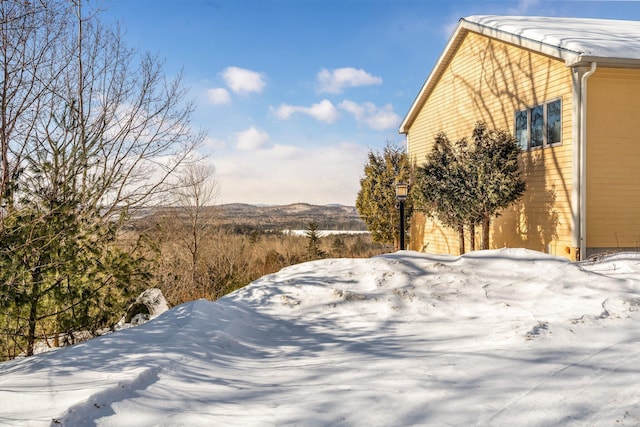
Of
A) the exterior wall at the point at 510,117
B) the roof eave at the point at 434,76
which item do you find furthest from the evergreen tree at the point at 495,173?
the roof eave at the point at 434,76

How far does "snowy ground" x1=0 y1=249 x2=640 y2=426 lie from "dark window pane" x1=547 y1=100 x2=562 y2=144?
11.3 feet

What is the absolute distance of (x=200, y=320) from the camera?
519 cm

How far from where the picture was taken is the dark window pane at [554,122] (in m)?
9.33

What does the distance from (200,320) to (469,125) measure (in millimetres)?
10006

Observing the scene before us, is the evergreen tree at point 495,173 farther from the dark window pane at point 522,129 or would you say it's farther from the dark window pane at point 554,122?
the dark window pane at point 554,122

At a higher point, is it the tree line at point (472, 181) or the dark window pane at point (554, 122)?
the dark window pane at point (554, 122)

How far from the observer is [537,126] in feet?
33.0

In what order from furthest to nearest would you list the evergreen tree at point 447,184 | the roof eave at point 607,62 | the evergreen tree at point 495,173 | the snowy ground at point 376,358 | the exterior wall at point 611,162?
the evergreen tree at point 447,184 < the evergreen tree at point 495,173 < the exterior wall at point 611,162 < the roof eave at point 607,62 < the snowy ground at point 376,358

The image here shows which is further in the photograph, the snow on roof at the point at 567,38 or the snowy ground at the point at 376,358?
the snow on roof at the point at 567,38

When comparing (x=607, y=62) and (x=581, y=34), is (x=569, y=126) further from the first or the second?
(x=581, y=34)

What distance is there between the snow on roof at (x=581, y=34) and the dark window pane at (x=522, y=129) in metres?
1.71

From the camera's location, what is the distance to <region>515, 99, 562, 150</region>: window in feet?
30.9

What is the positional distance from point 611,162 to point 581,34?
3.01m

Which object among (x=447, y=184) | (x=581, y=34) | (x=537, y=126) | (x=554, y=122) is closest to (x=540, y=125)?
(x=537, y=126)
